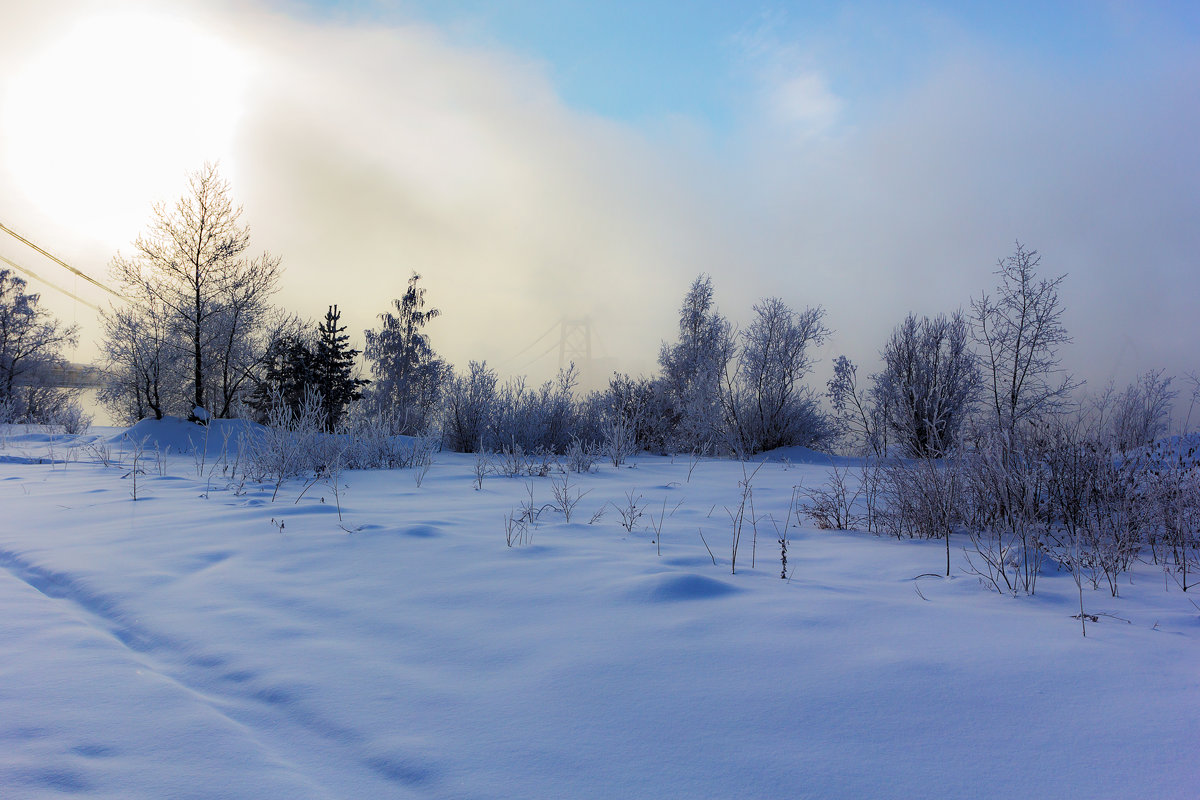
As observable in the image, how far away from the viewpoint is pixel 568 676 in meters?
1.62

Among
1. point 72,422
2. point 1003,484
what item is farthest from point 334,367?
point 1003,484

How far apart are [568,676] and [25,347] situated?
32.2m

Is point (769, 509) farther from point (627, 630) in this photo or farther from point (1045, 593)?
point (627, 630)

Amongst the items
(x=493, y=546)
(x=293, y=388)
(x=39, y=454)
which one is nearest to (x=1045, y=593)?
(x=493, y=546)

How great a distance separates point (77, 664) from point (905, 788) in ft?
6.73

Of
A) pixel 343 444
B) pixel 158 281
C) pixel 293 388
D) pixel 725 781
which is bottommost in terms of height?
pixel 725 781

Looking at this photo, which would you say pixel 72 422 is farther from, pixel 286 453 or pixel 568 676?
pixel 568 676

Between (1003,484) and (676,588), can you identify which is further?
(1003,484)

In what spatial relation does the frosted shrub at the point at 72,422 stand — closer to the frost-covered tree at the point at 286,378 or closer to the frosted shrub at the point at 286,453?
the frost-covered tree at the point at 286,378

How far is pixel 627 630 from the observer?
1.95m

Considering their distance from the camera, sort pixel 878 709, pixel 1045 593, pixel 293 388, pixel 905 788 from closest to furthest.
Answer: pixel 905 788 → pixel 878 709 → pixel 1045 593 → pixel 293 388

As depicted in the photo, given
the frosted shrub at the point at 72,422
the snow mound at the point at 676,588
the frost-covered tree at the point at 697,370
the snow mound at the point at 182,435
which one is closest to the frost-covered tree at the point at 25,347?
the frosted shrub at the point at 72,422

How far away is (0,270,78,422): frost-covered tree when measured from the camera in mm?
23672

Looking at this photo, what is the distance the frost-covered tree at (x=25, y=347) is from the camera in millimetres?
23672
